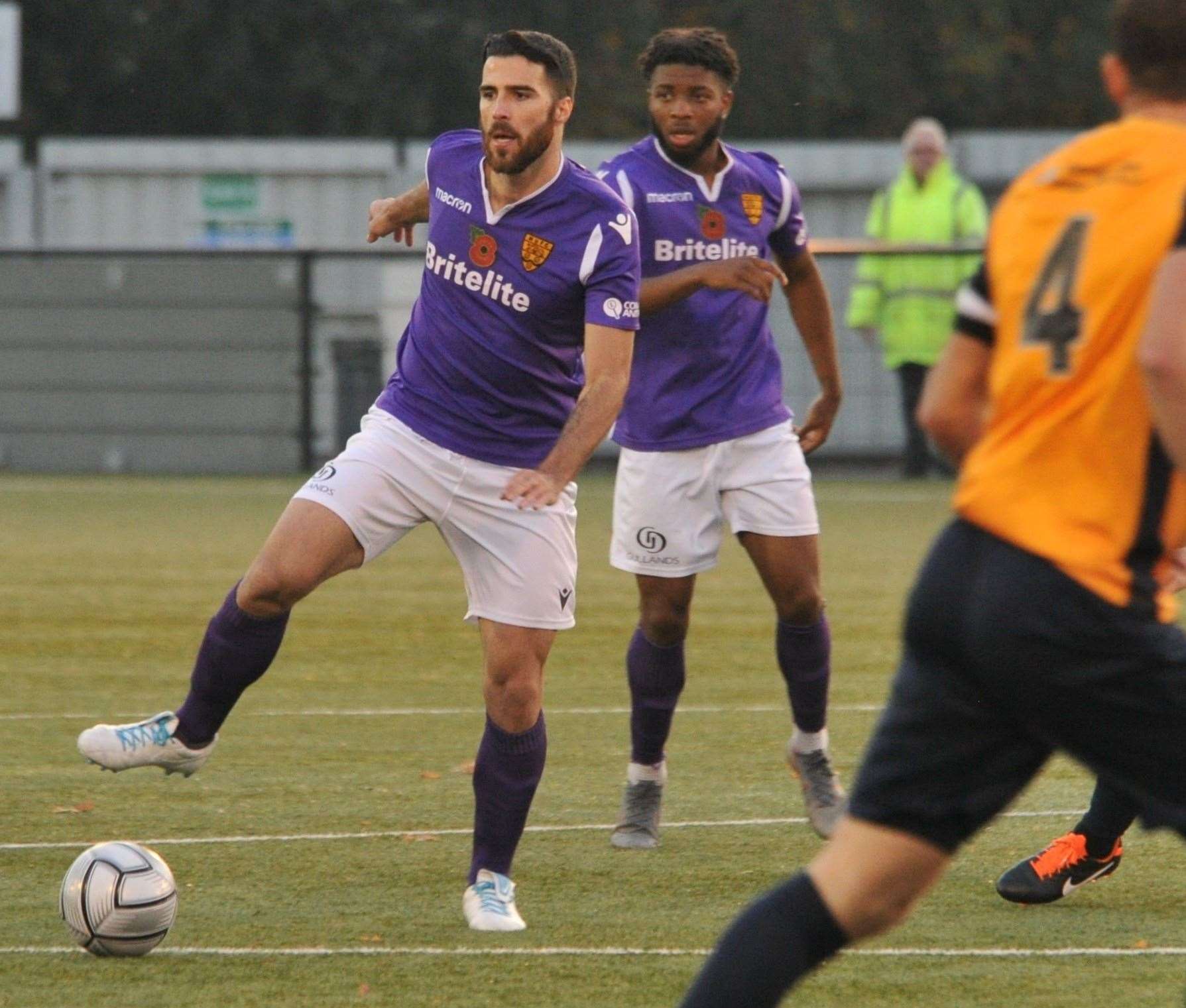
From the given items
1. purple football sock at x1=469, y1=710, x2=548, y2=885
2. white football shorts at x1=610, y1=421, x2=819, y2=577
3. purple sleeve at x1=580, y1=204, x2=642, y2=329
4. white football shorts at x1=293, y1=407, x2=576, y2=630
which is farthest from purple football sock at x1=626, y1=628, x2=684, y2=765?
purple sleeve at x1=580, y1=204, x2=642, y2=329

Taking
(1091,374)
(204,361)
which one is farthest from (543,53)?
(204,361)

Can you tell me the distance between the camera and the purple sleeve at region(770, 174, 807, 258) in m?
6.69

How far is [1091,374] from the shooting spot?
333cm

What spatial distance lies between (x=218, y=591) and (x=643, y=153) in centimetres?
571

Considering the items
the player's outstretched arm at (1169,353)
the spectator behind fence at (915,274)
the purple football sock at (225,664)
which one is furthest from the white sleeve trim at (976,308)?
the spectator behind fence at (915,274)

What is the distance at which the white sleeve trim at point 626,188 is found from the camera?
21.5 feet

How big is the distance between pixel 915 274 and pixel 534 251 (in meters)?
12.7

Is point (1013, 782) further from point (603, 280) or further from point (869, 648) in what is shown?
point (869, 648)

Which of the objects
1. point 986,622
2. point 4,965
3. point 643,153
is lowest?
point 4,965

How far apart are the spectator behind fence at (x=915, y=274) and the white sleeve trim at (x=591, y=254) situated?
1221 cm

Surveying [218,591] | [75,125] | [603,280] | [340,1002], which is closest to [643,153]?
[603,280]

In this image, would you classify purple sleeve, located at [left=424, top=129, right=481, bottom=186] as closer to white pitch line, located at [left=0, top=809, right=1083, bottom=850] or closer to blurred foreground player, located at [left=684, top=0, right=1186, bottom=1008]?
white pitch line, located at [left=0, top=809, right=1083, bottom=850]

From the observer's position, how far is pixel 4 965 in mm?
4922

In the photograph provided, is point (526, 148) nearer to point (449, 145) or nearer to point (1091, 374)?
point (449, 145)
